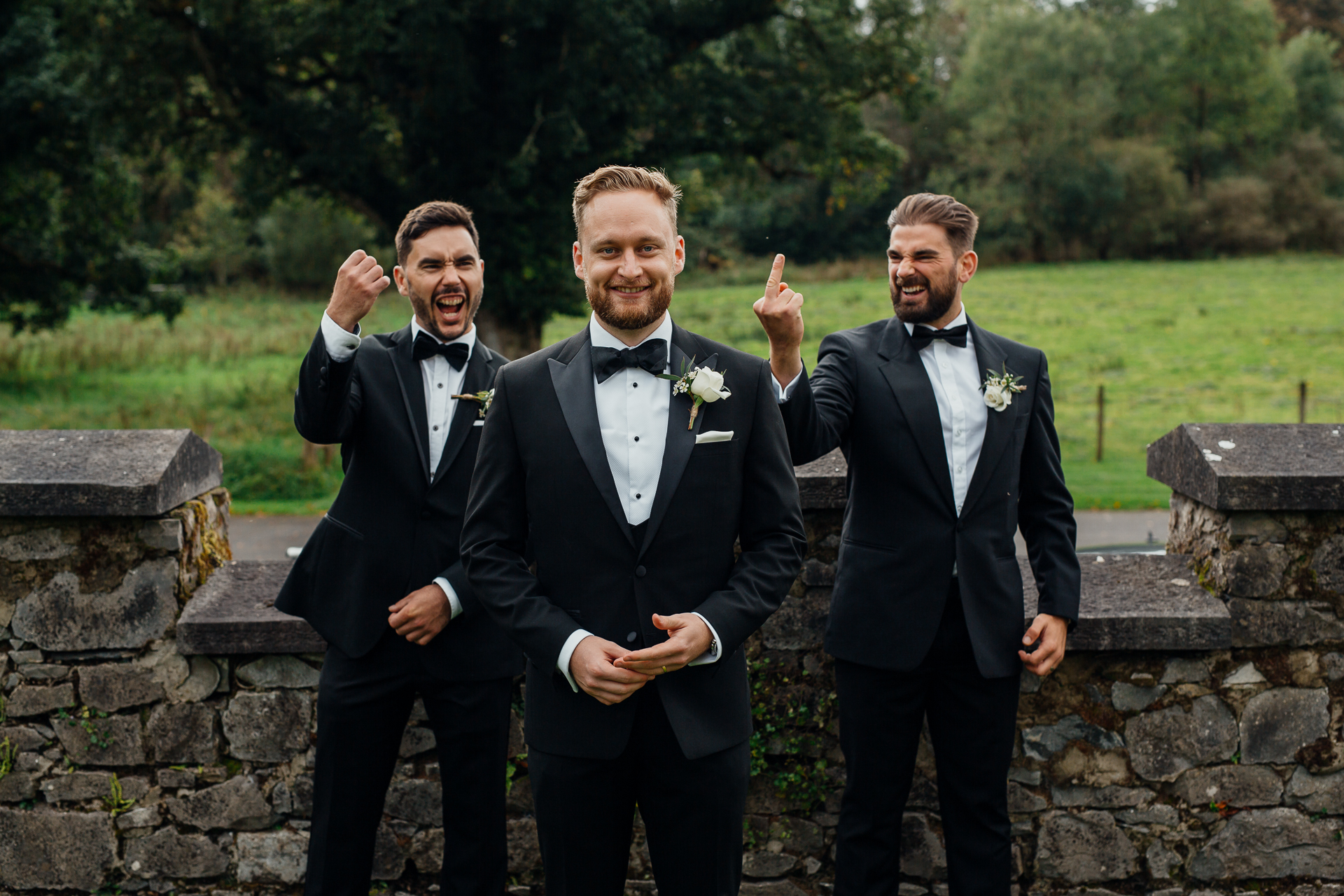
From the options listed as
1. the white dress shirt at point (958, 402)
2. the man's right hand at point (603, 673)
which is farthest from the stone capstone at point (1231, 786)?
the man's right hand at point (603, 673)

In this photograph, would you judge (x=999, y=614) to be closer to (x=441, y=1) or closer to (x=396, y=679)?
(x=396, y=679)

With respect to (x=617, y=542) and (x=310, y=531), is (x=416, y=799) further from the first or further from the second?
(x=310, y=531)

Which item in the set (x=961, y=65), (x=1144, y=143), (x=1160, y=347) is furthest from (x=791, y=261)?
(x=1160, y=347)

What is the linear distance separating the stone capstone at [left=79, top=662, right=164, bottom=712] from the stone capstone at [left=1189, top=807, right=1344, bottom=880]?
3.54 meters

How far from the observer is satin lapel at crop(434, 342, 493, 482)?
10.4 ft

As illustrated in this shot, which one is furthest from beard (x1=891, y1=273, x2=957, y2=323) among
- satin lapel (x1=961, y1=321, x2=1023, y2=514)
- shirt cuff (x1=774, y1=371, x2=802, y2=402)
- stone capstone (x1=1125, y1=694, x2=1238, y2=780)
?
stone capstone (x1=1125, y1=694, x2=1238, y2=780)

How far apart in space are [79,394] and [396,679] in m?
18.0

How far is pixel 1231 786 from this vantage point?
12.0 ft

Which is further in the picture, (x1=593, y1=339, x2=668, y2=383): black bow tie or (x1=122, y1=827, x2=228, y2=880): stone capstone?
(x1=122, y1=827, x2=228, y2=880): stone capstone

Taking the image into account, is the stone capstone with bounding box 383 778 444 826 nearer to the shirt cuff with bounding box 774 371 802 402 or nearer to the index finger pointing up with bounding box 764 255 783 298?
the shirt cuff with bounding box 774 371 802 402

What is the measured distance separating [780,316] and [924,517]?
2.85 feet

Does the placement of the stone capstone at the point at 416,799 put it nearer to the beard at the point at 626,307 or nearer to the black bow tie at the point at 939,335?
the beard at the point at 626,307

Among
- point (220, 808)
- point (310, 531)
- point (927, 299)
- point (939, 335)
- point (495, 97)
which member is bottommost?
point (310, 531)

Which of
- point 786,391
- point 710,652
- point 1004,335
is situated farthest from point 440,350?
point 1004,335
